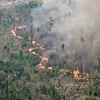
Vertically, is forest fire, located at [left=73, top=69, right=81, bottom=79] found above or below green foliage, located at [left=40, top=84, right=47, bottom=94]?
above

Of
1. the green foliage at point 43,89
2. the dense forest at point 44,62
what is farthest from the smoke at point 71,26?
the green foliage at point 43,89

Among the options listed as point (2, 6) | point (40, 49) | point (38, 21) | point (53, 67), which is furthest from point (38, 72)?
point (2, 6)

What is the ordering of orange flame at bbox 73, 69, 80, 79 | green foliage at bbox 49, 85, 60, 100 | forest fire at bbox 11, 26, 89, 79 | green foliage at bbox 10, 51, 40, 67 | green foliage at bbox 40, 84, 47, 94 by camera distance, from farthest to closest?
1. green foliage at bbox 10, 51, 40, 67
2. forest fire at bbox 11, 26, 89, 79
3. orange flame at bbox 73, 69, 80, 79
4. green foliage at bbox 40, 84, 47, 94
5. green foliage at bbox 49, 85, 60, 100

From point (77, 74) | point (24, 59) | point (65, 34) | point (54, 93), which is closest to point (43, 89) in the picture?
point (54, 93)

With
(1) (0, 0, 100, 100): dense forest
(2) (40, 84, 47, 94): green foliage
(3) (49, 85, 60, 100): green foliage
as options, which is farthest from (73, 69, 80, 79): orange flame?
(2) (40, 84, 47, 94): green foliage

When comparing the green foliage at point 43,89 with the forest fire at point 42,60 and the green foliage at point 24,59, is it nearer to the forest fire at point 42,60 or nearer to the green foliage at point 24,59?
the forest fire at point 42,60

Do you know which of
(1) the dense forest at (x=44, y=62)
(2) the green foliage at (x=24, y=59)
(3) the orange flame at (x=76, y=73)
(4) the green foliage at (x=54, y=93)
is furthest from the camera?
(2) the green foliage at (x=24, y=59)

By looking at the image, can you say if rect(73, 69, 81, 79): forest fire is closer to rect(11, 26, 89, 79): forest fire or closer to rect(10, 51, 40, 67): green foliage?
rect(11, 26, 89, 79): forest fire

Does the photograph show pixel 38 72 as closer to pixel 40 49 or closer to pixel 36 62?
pixel 36 62
